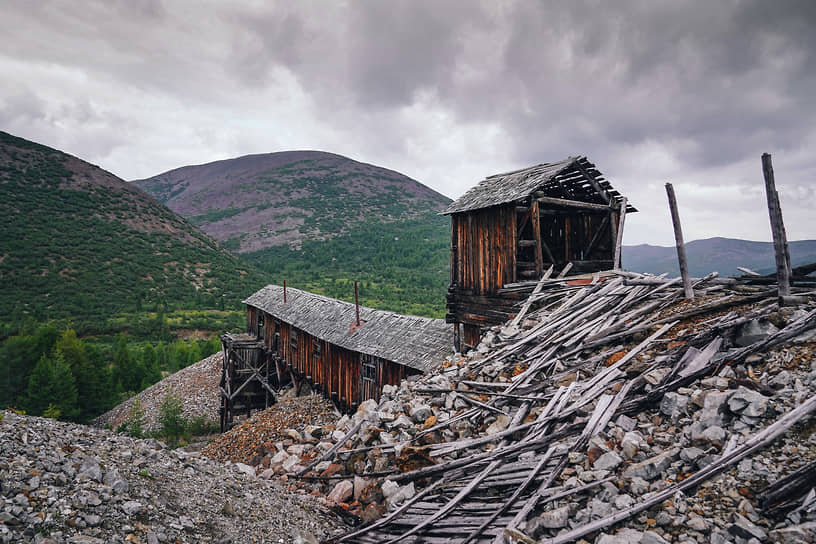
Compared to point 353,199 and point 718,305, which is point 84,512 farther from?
point 353,199

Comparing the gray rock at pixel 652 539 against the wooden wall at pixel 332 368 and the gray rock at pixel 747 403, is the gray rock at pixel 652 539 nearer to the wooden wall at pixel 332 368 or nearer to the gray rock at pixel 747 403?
the gray rock at pixel 747 403

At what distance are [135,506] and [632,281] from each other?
9130 mm

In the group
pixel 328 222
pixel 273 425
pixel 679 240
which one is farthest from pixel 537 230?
pixel 328 222

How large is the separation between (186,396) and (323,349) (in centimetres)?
1703

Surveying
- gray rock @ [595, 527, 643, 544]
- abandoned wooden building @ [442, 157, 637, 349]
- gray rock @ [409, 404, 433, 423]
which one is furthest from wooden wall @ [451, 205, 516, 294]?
gray rock @ [595, 527, 643, 544]

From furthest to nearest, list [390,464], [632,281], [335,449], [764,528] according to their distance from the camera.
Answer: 1. [632,281]
2. [335,449]
3. [390,464]
4. [764,528]

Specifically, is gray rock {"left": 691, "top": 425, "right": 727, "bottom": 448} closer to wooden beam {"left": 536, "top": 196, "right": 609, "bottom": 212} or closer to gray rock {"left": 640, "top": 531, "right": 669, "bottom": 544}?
gray rock {"left": 640, "top": 531, "right": 669, "bottom": 544}

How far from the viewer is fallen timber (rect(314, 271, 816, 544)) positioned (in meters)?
3.98

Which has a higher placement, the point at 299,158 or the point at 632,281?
the point at 299,158

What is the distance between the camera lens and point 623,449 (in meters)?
4.16

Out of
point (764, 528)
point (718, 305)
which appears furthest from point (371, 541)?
point (718, 305)

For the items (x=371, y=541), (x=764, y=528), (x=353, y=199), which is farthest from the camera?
(x=353, y=199)

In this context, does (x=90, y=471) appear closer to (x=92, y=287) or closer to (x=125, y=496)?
(x=125, y=496)

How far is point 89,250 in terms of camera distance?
46125mm
